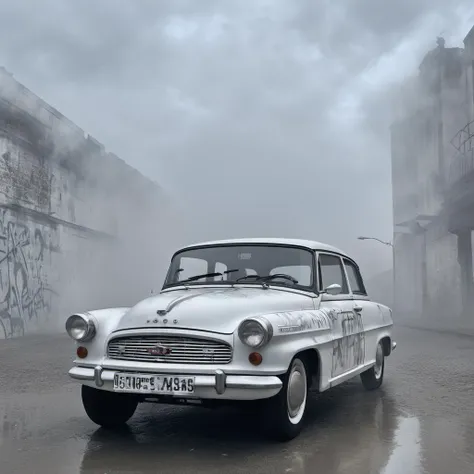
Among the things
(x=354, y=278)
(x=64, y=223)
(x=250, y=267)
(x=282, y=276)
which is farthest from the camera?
(x=64, y=223)

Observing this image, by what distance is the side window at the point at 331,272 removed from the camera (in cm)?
487

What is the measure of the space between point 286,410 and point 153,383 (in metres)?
0.87

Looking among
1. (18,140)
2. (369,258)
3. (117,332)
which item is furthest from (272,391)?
(369,258)

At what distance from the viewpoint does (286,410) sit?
12.3ft

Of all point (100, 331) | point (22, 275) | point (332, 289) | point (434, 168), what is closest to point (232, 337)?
point (100, 331)

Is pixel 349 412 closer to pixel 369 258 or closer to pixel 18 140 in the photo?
pixel 18 140

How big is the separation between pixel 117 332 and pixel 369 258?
166 ft

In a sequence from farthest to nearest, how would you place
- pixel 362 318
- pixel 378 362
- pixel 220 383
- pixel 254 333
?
pixel 378 362 → pixel 362 318 → pixel 254 333 → pixel 220 383

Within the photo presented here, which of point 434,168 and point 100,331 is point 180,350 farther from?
point 434,168

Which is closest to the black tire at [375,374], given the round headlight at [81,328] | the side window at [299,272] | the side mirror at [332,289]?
the side mirror at [332,289]

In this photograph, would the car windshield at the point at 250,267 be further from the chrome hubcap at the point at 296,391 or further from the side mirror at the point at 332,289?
the chrome hubcap at the point at 296,391

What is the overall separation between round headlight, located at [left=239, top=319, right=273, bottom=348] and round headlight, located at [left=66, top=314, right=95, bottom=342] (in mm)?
1167

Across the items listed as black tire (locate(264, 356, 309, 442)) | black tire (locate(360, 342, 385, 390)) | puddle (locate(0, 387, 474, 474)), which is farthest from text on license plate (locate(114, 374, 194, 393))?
black tire (locate(360, 342, 385, 390))

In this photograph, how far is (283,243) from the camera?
490cm
